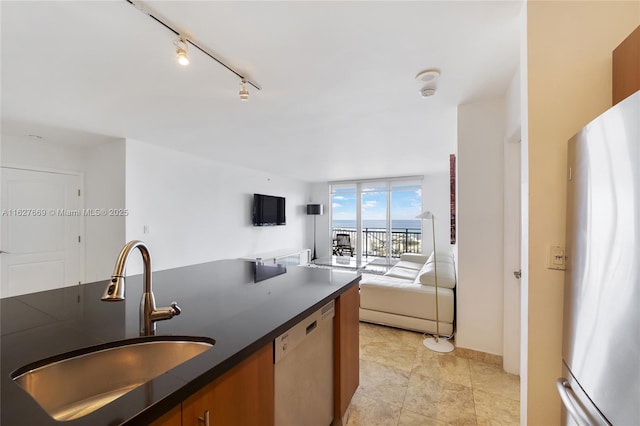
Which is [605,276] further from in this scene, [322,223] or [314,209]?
[322,223]

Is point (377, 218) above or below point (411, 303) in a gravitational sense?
above

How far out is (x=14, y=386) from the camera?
2.00ft

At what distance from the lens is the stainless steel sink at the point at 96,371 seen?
0.73 meters

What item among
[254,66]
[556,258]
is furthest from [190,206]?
[556,258]

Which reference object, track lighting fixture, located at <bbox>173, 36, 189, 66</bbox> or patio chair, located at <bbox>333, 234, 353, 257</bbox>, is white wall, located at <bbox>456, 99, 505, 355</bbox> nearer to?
track lighting fixture, located at <bbox>173, 36, 189, 66</bbox>

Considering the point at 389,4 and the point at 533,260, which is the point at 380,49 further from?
the point at 533,260

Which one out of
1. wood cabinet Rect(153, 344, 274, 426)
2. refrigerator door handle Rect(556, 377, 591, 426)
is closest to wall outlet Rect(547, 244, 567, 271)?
refrigerator door handle Rect(556, 377, 591, 426)

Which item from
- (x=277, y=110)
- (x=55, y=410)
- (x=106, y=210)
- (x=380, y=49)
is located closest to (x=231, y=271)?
(x=55, y=410)

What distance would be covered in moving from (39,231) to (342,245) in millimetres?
6134

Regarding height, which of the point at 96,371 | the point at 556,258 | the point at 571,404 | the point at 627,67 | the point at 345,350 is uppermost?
the point at 627,67

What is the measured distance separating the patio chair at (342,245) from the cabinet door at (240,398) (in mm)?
6659

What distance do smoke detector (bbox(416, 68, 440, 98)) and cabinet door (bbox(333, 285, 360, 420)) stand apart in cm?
156

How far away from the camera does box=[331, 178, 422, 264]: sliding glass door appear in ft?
22.2

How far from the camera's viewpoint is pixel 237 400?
824 mm
